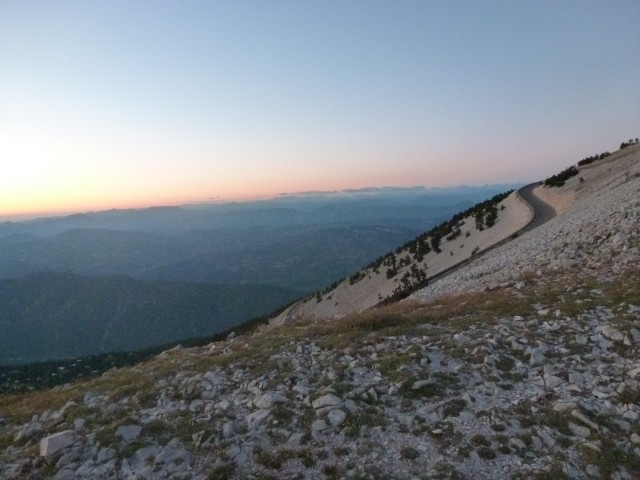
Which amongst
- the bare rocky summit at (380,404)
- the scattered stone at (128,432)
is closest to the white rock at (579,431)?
the bare rocky summit at (380,404)

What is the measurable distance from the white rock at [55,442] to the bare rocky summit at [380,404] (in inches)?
1.1

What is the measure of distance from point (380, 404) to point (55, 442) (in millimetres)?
7020

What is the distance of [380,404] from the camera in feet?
28.7

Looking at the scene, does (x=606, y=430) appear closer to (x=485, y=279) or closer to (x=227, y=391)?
(x=227, y=391)

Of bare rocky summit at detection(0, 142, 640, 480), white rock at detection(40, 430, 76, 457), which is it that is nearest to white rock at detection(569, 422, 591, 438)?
bare rocky summit at detection(0, 142, 640, 480)

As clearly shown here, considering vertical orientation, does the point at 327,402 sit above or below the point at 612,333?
below

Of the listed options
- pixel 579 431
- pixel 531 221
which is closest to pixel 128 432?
pixel 579 431

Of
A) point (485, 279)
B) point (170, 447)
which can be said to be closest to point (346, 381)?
point (170, 447)

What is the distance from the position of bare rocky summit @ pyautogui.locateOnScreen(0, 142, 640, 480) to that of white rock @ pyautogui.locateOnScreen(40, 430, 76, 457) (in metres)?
0.03

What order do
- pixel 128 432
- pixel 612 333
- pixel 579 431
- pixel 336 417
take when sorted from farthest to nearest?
1. pixel 612 333
2. pixel 128 432
3. pixel 336 417
4. pixel 579 431

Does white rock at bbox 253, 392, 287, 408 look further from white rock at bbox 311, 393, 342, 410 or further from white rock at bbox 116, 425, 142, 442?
white rock at bbox 116, 425, 142, 442

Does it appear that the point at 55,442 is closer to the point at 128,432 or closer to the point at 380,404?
the point at 128,432

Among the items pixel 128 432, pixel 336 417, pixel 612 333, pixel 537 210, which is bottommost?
pixel 128 432

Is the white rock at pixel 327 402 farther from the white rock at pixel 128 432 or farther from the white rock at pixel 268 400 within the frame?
the white rock at pixel 128 432
